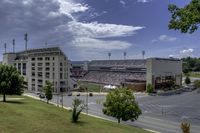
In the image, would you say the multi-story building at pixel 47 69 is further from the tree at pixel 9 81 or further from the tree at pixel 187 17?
the tree at pixel 187 17

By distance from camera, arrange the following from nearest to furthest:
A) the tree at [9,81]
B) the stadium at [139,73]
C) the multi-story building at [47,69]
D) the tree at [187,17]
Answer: the tree at [187,17] < the tree at [9,81] < the multi-story building at [47,69] < the stadium at [139,73]

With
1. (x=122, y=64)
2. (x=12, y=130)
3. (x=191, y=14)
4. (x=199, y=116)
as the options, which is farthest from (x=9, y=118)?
(x=122, y=64)

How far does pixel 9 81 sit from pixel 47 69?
239 ft

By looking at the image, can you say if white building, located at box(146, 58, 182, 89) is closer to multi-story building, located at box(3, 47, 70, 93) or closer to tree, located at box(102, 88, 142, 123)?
multi-story building, located at box(3, 47, 70, 93)

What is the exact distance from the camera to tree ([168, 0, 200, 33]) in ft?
40.5

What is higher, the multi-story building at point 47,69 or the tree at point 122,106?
the multi-story building at point 47,69

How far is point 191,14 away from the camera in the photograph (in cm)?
1244

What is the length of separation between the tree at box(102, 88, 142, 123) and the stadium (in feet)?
249

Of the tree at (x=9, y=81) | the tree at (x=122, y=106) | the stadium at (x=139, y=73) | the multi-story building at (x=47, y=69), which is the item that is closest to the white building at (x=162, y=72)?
Result: the stadium at (x=139, y=73)

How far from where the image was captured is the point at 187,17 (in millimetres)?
12609

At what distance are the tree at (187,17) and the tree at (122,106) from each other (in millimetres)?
35327

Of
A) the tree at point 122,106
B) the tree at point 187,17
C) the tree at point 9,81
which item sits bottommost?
the tree at point 122,106

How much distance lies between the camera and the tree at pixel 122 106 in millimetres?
→ 47844

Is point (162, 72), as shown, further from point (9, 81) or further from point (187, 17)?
point (187, 17)
